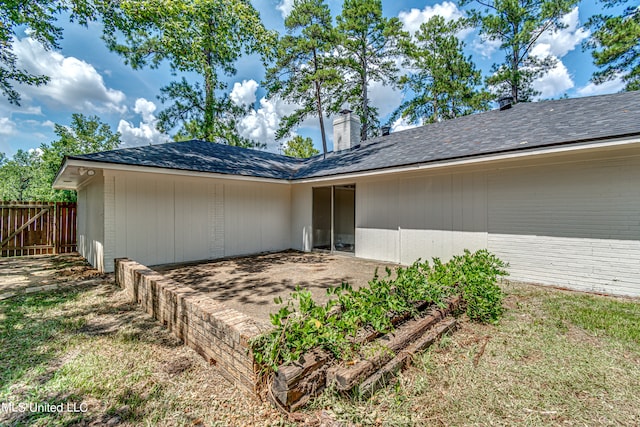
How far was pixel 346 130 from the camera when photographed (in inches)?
430

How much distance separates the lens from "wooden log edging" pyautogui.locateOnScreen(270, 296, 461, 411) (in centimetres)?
174

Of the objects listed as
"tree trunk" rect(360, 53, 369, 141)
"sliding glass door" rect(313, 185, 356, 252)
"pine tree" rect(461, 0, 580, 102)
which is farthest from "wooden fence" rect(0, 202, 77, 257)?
"pine tree" rect(461, 0, 580, 102)

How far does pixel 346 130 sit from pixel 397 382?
10.1 meters

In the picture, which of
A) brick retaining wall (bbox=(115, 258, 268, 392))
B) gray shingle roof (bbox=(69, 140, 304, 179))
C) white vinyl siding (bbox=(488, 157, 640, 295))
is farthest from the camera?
gray shingle roof (bbox=(69, 140, 304, 179))

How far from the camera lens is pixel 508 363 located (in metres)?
2.37

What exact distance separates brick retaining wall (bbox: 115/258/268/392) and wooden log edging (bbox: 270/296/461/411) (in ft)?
1.09

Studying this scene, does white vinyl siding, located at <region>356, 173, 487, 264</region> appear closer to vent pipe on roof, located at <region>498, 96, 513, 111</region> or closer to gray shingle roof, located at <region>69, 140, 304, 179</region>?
gray shingle roof, located at <region>69, 140, 304, 179</region>

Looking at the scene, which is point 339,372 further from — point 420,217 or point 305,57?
point 305,57

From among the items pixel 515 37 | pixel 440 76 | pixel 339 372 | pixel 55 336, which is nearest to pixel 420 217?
pixel 339 372

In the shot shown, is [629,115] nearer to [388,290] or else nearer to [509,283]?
[509,283]

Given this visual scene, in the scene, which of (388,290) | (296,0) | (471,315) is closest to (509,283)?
(471,315)

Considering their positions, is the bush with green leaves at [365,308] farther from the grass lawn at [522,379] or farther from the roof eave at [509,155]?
the roof eave at [509,155]

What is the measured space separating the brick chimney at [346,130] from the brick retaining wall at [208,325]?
8.89 meters

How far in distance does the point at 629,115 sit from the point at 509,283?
11.4ft
